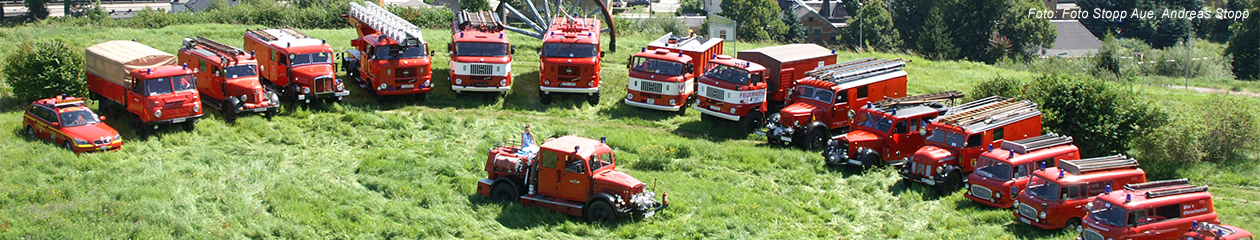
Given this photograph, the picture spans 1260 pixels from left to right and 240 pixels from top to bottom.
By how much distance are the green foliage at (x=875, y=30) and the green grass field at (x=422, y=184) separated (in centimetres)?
3968

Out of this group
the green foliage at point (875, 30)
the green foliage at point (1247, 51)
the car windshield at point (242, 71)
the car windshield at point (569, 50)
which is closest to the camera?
the car windshield at point (242, 71)

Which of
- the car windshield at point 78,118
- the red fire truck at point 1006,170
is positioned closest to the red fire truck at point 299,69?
the car windshield at point 78,118

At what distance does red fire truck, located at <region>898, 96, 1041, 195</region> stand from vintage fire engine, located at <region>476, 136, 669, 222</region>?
21.4 ft

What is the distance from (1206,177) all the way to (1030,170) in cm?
758

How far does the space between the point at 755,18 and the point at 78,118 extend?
56.5 metres

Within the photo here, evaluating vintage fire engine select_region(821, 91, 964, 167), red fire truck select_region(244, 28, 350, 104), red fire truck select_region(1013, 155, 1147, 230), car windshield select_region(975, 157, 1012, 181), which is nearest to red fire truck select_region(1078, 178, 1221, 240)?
red fire truck select_region(1013, 155, 1147, 230)

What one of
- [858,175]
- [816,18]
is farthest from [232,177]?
[816,18]

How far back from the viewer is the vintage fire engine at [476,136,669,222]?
1642 centimetres

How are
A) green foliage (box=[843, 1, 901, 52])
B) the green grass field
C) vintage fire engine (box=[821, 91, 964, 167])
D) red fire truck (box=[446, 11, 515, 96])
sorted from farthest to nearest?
green foliage (box=[843, 1, 901, 52])
red fire truck (box=[446, 11, 515, 96])
vintage fire engine (box=[821, 91, 964, 167])
the green grass field

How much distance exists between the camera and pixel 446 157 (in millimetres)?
21188

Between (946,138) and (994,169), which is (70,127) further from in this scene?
(994,169)

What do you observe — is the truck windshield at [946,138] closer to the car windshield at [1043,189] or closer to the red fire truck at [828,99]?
the red fire truck at [828,99]

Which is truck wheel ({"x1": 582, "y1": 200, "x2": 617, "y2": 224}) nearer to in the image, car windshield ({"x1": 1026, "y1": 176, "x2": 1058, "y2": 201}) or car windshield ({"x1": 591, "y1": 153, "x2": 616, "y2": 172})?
car windshield ({"x1": 591, "y1": 153, "x2": 616, "y2": 172})

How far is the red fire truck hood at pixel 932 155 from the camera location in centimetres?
2020
